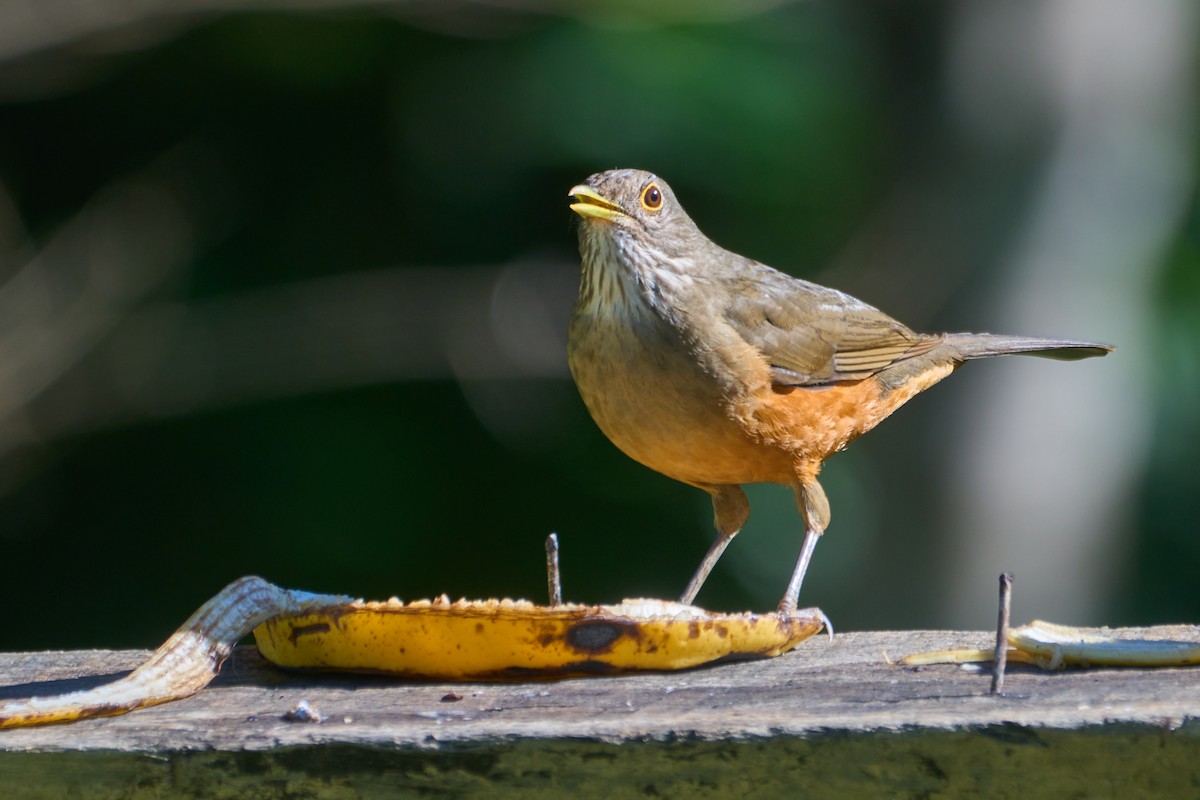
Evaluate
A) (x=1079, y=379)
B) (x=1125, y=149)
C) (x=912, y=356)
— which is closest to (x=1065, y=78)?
(x=1125, y=149)

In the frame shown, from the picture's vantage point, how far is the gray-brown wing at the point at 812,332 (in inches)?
193

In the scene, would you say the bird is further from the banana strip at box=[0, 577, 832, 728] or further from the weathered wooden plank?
the weathered wooden plank

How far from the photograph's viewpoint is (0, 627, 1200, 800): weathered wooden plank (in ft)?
8.57

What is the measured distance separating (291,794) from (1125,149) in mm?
6704

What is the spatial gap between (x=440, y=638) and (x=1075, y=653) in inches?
53.9

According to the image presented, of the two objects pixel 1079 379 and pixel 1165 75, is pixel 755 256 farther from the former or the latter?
pixel 1165 75

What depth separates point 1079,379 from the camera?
835 cm

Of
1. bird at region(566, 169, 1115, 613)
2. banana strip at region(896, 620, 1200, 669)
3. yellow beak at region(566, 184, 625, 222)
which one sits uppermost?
yellow beak at region(566, 184, 625, 222)

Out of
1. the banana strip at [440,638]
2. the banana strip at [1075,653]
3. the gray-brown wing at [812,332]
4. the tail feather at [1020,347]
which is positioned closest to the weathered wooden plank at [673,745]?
the banana strip at [1075,653]

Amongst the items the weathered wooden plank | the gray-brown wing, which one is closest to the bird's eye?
the gray-brown wing

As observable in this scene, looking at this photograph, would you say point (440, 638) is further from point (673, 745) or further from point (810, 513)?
point (810, 513)

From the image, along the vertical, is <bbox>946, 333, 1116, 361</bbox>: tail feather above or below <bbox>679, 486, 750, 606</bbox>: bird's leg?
above

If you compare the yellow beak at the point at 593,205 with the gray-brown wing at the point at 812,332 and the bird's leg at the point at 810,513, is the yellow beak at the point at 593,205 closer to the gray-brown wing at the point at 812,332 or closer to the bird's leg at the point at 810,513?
the gray-brown wing at the point at 812,332

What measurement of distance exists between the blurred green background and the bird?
2.67 metres
